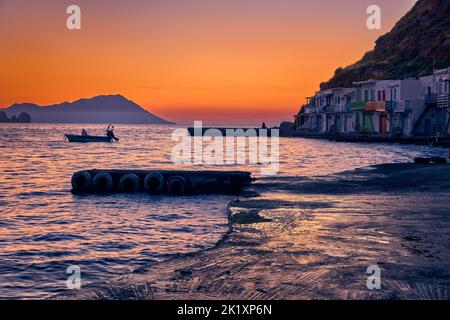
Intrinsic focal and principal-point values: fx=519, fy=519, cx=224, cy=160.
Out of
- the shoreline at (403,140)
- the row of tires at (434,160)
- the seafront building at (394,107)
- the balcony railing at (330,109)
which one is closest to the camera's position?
the row of tires at (434,160)

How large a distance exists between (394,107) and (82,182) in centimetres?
6032

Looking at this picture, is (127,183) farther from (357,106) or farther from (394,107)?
(357,106)

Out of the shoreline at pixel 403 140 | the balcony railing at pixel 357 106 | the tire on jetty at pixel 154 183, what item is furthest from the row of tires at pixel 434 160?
the balcony railing at pixel 357 106

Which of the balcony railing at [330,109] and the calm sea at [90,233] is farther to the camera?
the balcony railing at [330,109]

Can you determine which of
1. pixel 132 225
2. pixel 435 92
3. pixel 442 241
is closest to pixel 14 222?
pixel 132 225

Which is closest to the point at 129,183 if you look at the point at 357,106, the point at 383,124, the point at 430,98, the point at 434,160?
the point at 434,160

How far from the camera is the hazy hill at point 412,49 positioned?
12862 cm

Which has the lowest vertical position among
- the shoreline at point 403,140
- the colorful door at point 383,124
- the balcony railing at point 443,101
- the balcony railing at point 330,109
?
the shoreline at point 403,140

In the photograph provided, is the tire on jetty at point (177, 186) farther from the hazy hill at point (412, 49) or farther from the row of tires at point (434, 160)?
the hazy hill at point (412, 49)

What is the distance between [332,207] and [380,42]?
17413cm

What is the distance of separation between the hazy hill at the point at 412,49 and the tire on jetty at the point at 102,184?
107129 mm

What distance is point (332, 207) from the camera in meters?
18.3

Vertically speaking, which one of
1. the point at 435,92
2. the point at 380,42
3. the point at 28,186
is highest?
the point at 380,42

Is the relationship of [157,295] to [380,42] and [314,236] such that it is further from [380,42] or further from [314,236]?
[380,42]
